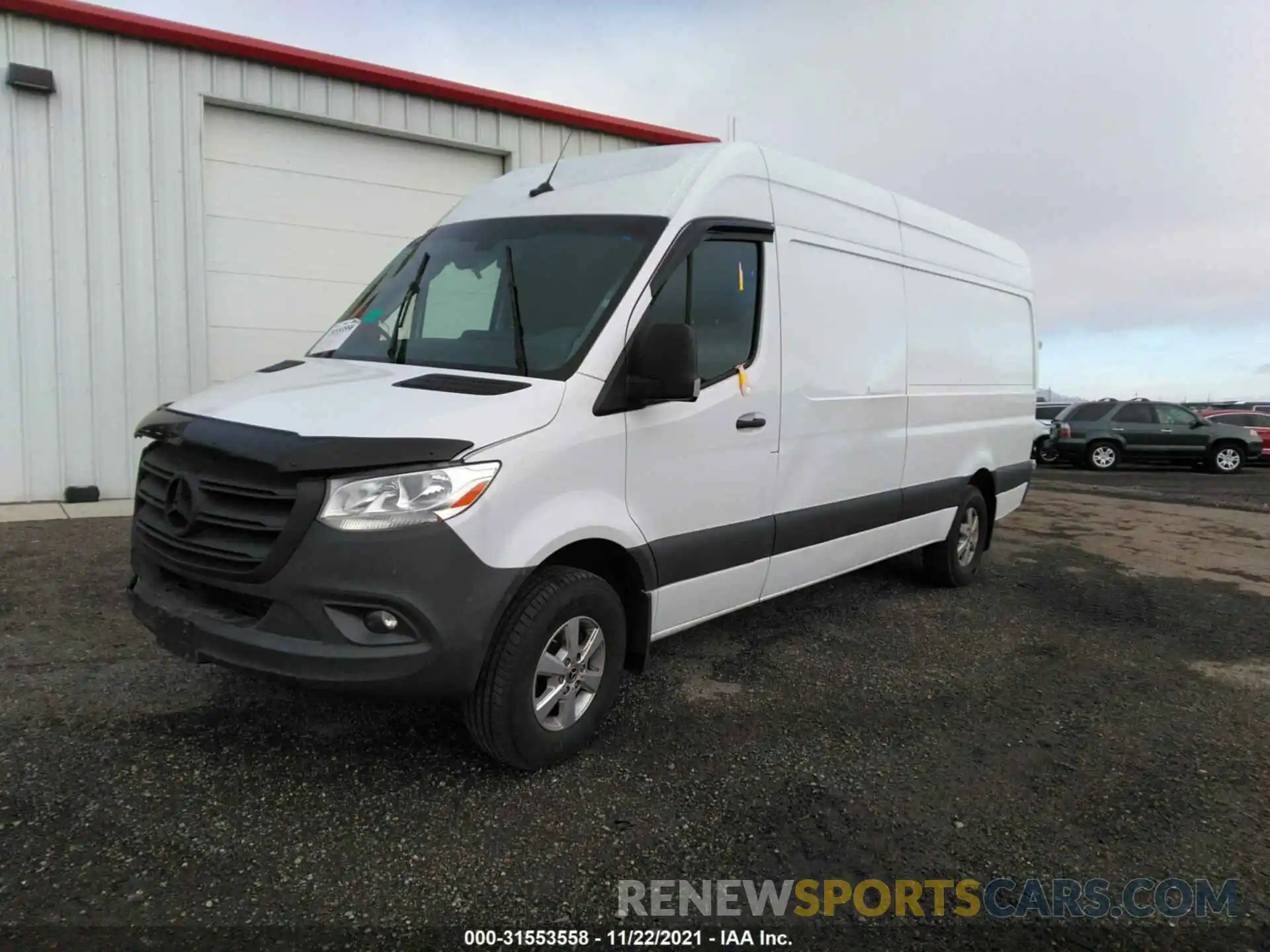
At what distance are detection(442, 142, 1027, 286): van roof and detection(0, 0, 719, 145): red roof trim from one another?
517 cm

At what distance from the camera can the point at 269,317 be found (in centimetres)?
888

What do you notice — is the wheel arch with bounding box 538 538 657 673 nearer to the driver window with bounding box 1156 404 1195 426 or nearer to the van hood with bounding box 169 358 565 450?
the van hood with bounding box 169 358 565 450

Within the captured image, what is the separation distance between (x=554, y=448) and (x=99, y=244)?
22.6 feet

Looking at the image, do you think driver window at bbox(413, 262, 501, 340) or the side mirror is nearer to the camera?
the side mirror

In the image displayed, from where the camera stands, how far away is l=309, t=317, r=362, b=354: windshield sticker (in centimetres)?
409

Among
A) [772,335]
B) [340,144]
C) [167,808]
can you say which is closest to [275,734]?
[167,808]

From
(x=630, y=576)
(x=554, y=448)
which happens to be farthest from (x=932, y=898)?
(x=554, y=448)

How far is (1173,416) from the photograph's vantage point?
19.1m

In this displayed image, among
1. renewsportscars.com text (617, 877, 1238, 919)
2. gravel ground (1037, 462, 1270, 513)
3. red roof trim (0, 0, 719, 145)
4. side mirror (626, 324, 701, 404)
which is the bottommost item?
renewsportscars.com text (617, 877, 1238, 919)

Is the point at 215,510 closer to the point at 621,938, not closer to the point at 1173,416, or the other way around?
the point at 621,938

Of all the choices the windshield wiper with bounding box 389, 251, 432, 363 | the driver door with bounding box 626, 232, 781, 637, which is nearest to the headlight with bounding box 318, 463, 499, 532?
the driver door with bounding box 626, 232, 781, 637

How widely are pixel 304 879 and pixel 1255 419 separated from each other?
2332cm

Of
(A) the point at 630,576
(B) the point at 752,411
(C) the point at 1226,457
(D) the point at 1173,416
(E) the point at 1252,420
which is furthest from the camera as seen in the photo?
(E) the point at 1252,420

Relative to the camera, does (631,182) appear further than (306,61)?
No
